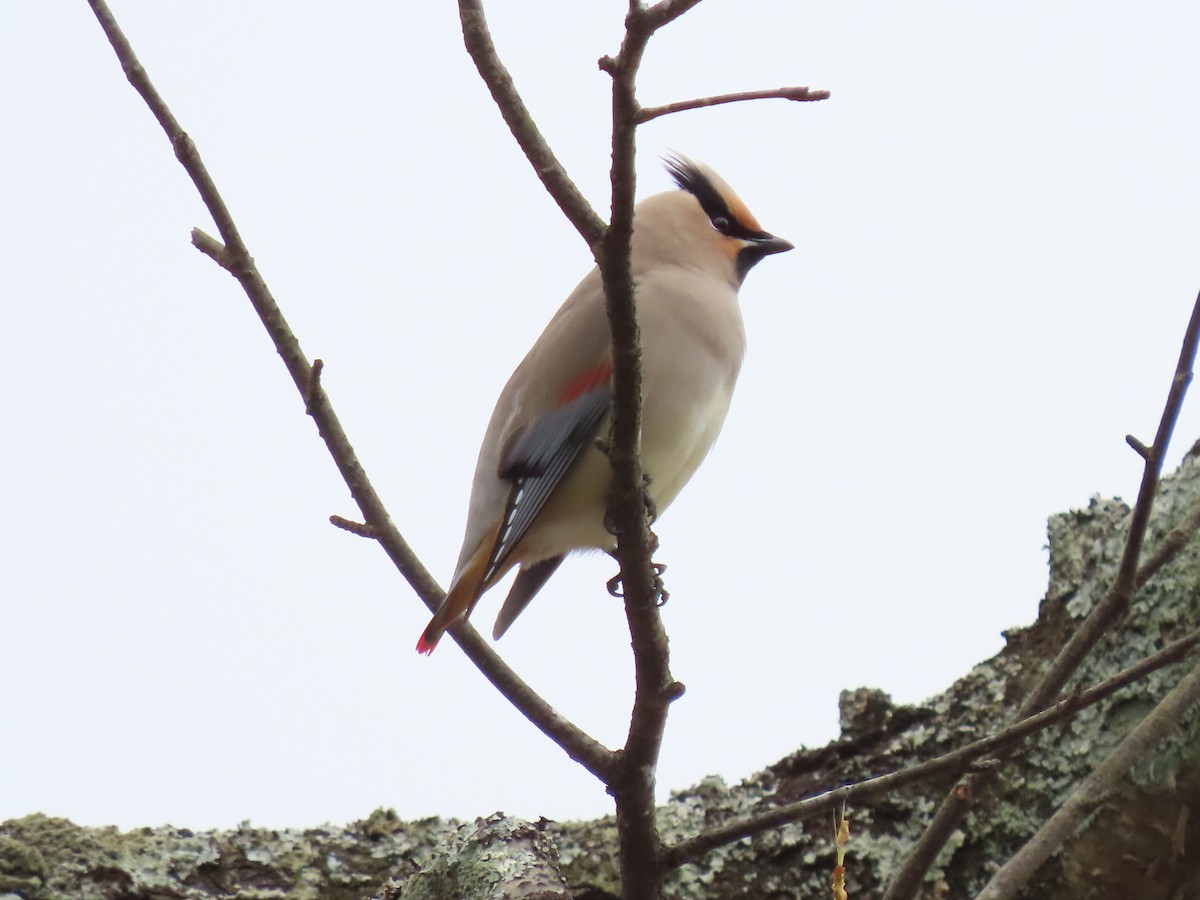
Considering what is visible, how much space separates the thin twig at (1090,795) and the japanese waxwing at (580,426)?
1.08 m

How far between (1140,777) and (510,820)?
103 cm

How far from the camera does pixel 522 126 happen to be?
71.4 inches

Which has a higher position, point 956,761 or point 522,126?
point 522,126

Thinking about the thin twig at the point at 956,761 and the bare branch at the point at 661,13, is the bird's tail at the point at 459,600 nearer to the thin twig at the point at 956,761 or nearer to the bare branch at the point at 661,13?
the thin twig at the point at 956,761

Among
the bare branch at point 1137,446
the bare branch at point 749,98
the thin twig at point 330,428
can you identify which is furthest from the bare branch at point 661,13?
the bare branch at point 1137,446

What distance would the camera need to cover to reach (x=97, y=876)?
250 cm

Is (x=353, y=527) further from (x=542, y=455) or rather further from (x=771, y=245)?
(x=771, y=245)

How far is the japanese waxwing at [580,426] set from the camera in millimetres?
3156

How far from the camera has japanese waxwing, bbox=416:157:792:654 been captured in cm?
316

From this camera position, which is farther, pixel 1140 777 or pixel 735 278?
pixel 735 278

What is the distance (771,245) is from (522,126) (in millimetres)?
2450

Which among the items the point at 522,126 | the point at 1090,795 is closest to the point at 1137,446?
the point at 1090,795

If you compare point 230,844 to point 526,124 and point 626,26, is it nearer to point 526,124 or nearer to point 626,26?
point 526,124

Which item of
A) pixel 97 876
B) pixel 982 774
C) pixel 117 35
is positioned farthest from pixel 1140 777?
pixel 117 35
